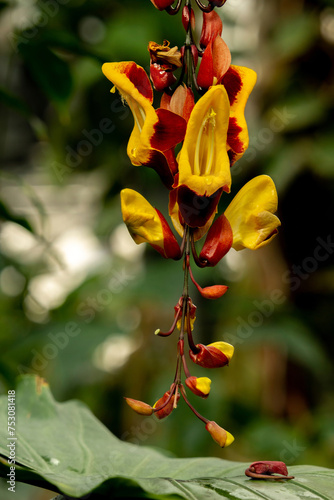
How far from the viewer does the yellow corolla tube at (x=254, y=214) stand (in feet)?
1.27

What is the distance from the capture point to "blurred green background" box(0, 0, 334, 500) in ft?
4.46

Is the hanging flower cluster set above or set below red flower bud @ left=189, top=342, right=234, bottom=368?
above

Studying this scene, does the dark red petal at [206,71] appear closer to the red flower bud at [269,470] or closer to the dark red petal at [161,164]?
the dark red petal at [161,164]

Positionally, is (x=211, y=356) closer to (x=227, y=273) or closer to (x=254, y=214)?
(x=254, y=214)

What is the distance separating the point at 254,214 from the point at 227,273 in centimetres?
131

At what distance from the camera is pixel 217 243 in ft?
1.27

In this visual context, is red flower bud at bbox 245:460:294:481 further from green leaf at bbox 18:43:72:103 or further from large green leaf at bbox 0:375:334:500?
green leaf at bbox 18:43:72:103

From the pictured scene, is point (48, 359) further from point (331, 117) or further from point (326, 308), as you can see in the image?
point (331, 117)

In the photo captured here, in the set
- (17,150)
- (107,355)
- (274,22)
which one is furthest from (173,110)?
(17,150)

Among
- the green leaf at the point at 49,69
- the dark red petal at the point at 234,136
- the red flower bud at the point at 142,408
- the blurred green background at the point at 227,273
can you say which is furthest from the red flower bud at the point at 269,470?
the blurred green background at the point at 227,273

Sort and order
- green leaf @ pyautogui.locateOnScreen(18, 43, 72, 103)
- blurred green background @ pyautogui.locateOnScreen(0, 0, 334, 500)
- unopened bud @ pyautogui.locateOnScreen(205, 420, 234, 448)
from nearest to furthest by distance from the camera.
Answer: unopened bud @ pyautogui.locateOnScreen(205, 420, 234, 448) < green leaf @ pyautogui.locateOnScreen(18, 43, 72, 103) < blurred green background @ pyautogui.locateOnScreen(0, 0, 334, 500)

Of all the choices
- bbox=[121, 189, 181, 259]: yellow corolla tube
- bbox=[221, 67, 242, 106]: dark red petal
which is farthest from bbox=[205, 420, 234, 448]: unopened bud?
bbox=[221, 67, 242, 106]: dark red petal

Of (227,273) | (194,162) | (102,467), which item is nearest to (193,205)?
(194,162)

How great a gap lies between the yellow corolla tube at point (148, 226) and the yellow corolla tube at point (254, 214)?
4 centimetres
